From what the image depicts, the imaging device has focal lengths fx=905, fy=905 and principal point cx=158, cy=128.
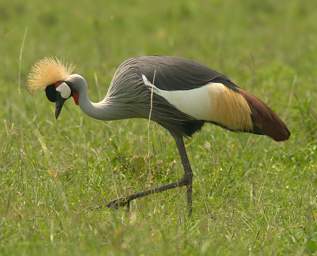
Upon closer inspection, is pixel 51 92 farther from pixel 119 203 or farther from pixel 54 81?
pixel 119 203

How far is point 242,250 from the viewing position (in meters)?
4.04

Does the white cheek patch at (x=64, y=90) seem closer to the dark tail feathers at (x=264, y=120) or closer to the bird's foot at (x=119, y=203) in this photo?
the bird's foot at (x=119, y=203)

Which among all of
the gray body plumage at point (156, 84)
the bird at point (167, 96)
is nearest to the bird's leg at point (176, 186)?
the bird at point (167, 96)

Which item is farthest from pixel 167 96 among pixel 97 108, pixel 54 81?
pixel 54 81

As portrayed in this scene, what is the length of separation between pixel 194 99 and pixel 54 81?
79cm

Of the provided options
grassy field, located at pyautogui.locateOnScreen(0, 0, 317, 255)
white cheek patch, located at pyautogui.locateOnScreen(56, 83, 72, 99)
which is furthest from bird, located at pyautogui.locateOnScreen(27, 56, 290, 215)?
grassy field, located at pyautogui.locateOnScreen(0, 0, 317, 255)

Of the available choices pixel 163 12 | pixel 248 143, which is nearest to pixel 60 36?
pixel 163 12

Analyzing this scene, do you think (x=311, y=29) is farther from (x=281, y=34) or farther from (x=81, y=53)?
(x=81, y=53)

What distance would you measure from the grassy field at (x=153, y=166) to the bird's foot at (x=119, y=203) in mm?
76

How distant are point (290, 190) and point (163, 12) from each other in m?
6.38

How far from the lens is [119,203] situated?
4.84 meters

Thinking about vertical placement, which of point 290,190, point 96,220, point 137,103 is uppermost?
point 137,103

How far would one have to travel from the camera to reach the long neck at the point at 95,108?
506 centimetres

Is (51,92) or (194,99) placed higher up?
(51,92)
